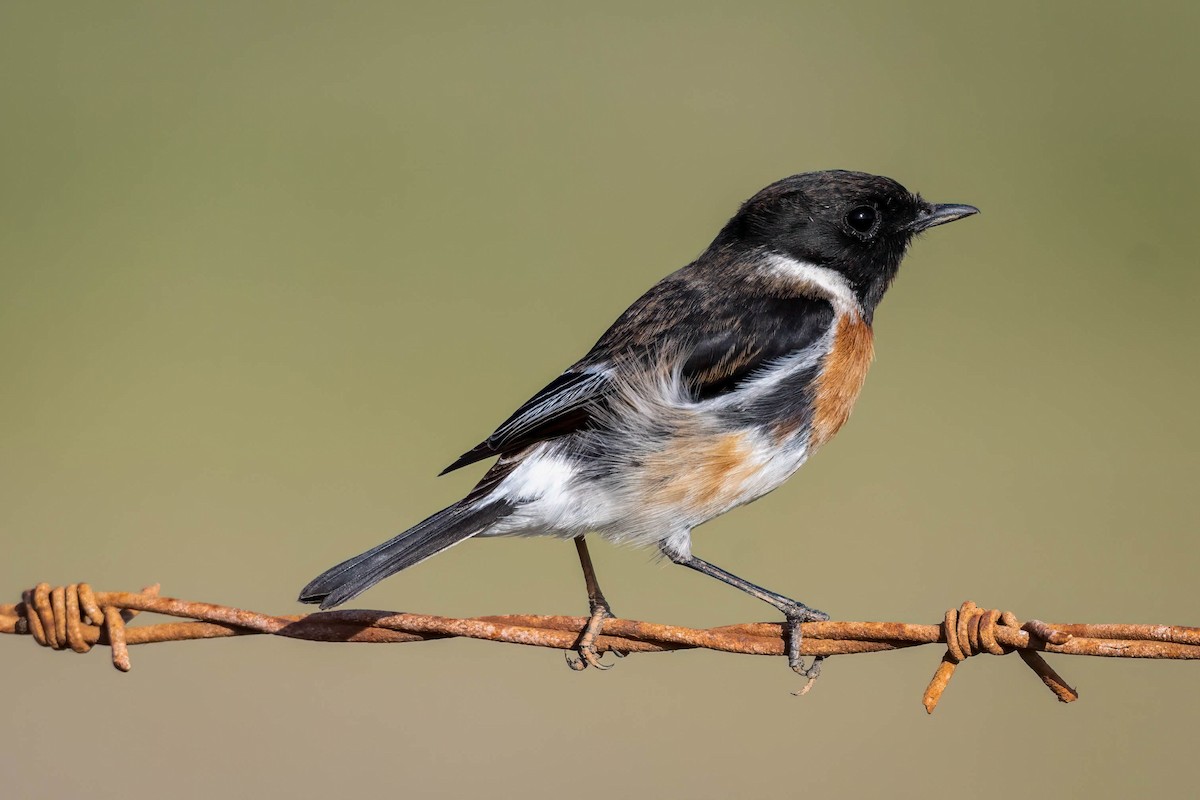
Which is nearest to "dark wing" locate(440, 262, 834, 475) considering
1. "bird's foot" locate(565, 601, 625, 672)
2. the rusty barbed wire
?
"bird's foot" locate(565, 601, 625, 672)

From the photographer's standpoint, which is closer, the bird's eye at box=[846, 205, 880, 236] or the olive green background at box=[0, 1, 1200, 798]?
the bird's eye at box=[846, 205, 880, 236]

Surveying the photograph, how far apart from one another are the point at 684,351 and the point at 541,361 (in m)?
5.24

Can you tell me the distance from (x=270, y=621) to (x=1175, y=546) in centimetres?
637

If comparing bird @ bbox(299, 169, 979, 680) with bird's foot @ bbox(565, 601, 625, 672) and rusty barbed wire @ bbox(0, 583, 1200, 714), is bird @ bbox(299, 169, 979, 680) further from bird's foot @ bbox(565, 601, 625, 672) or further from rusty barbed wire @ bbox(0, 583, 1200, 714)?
rusty barbed wire @ bbox(0, 583, 1200, 714)

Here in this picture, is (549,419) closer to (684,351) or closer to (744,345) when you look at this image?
(684,351)

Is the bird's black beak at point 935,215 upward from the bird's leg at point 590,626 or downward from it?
upward

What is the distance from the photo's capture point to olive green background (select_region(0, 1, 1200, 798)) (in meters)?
6.77

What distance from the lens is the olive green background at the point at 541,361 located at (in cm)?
677

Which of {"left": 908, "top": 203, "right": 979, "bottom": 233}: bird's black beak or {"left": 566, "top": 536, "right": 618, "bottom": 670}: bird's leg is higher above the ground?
{"left": 908, "top": 203, "right": 979, "bottom": 233}: bird's black beak

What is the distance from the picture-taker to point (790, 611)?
158 inches

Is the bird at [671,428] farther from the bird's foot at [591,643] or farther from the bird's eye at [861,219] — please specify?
the bird's eye at [861,219]

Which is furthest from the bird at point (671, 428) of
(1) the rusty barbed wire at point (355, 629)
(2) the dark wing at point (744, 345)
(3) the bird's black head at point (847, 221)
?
(1) the rusty barbed wire at point (355, 629)

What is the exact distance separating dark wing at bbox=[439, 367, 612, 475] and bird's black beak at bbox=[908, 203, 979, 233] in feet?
4.85

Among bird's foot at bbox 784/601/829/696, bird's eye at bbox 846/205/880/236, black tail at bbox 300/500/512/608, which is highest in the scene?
bird's eye at bbox 846/205/880/236
